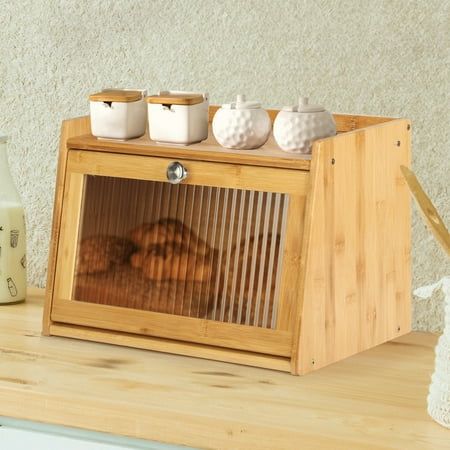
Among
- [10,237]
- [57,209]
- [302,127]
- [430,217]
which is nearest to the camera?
[430,217]

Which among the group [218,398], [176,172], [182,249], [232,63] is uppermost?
[232,63]

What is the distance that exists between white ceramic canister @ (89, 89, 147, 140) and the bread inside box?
2.7 inches

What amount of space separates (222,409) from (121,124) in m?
0.47

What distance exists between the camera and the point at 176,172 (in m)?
1.48

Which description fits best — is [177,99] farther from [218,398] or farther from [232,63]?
[218,398]

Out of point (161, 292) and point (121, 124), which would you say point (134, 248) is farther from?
point (121, 124)

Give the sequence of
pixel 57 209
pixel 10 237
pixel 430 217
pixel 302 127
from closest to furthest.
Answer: pixel 430 217
pixel 302 127
pixel 57 209
pixel 10 237

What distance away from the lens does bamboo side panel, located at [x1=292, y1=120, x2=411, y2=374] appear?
140 centimetres

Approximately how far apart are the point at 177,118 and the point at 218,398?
1.34 feet

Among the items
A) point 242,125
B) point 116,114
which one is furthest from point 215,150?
point 116,114

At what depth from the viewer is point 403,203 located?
155cm

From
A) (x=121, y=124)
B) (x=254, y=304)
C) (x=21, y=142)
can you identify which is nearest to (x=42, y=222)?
(x=21, y=142)

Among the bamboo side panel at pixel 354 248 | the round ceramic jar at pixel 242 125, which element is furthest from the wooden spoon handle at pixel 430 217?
the round ceramic jar at pixel 242 125

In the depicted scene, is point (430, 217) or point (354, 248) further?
point (354, 248)
